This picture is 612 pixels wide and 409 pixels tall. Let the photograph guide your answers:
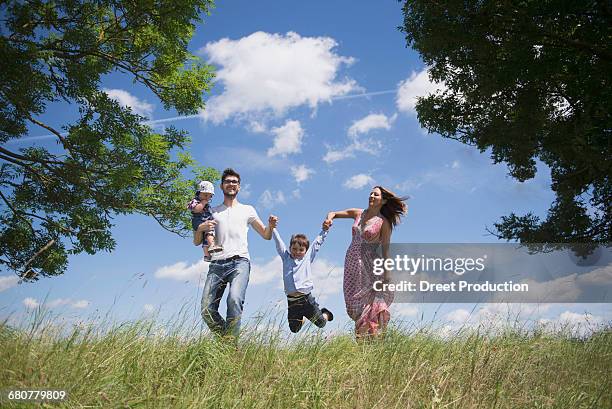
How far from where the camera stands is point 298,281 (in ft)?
26.1

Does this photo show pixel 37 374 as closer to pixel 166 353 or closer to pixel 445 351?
pixel 166 353

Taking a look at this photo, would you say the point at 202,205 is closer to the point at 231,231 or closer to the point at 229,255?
the point at 231,231

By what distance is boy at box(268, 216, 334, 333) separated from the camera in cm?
793

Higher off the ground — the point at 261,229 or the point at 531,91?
the point at 531,91

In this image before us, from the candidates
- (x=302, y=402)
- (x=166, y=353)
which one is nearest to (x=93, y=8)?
(x=166, y=353)

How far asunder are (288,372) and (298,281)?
9.84 feet

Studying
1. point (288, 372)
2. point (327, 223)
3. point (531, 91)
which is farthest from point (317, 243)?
point (531, 91)

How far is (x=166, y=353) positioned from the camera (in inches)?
207

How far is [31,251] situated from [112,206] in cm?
232

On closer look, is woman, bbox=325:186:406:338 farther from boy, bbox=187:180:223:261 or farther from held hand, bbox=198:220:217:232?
boy, bbox=187:180:223:261

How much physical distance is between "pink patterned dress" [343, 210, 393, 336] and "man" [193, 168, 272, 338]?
1119mm

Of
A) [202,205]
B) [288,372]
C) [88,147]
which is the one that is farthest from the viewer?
[88,147]

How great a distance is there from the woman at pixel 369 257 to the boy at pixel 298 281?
2.57 ft

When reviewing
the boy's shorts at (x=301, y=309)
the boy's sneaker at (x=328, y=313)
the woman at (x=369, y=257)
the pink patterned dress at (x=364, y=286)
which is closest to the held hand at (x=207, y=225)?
the woman at (x=369, y=257)
